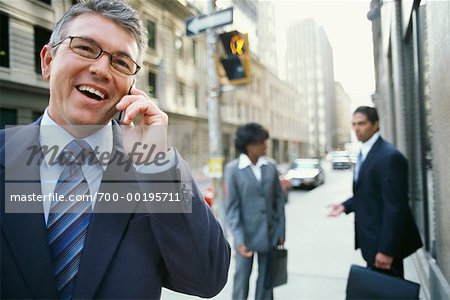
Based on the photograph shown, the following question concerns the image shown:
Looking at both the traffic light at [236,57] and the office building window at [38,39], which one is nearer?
the office building window at [38,39]

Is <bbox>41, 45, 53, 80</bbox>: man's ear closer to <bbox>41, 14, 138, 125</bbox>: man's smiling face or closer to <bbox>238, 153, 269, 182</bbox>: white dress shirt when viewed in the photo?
<bbox>41, 14, 138, 125</bbox>: man's smiling face

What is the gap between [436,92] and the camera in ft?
6.95

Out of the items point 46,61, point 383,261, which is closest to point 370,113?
point 383,261

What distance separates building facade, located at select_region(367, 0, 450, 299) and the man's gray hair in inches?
33.9

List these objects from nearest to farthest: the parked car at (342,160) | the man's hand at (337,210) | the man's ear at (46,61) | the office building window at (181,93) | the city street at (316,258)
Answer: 1. the man's ear at (46,61)
2. the parked car at (342,160)
3. the man's hand at (337,210)
4. the city street at (316,258)
5. the office building window at (181,93)

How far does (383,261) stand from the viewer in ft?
7.43

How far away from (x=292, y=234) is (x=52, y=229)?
5.69 m

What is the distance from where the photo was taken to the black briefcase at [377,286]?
1985 millimetres

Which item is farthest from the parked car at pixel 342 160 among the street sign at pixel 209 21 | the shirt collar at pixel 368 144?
the street sign at pixel 209 21

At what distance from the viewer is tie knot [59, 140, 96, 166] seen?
92cm

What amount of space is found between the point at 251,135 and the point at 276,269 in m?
1.26

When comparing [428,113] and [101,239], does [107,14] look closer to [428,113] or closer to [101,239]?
[101,239]

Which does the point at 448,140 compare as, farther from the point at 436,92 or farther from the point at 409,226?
the point at 409,226

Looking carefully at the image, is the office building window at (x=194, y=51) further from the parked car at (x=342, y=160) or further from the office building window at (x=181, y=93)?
the parked car at (x=342, y=160)
